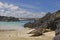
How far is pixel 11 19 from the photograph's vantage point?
9562 cm

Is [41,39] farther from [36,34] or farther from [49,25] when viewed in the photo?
[49,25]

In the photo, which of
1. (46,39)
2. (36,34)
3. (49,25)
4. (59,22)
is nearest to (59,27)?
(59,22)

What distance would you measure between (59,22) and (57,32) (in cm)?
44

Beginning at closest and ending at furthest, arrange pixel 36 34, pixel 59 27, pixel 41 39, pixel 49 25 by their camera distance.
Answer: pixel 59 27 < pixel 41 39 < pixel 36 34 < pixel 49 25

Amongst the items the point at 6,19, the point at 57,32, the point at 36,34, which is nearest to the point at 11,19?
the point at 6,19

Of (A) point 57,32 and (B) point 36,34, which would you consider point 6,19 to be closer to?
(B) point 36,34

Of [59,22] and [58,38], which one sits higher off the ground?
[59,22]

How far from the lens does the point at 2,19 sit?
3671 inches

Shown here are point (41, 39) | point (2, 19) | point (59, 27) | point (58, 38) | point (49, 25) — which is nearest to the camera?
point (58, 38)

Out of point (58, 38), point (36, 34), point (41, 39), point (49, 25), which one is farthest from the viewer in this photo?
point (49, 25)

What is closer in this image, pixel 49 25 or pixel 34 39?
pixel 34 39

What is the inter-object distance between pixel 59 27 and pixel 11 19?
88493 mm

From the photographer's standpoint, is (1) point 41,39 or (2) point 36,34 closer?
(1) point 41,39

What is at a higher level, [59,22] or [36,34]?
[59,22]
